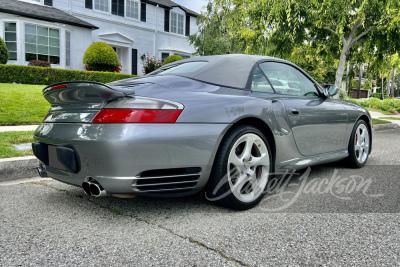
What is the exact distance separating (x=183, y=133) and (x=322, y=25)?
11.4 metres

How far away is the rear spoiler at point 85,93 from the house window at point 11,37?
15.5 meters

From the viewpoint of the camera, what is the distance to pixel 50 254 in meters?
2.12

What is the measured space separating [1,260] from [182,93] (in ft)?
5.34

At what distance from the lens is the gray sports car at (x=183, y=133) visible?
2.44 meters

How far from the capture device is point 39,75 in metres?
13.7

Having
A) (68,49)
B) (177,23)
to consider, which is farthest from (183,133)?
(177,23)

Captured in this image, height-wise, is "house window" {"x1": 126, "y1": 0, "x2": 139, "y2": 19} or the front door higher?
"house window" {"x1": 126, "y1": 0, "x2": 139, "y2": 19}

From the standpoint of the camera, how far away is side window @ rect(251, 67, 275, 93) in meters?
3.30

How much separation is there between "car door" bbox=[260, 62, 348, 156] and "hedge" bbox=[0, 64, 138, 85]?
39.2 ft

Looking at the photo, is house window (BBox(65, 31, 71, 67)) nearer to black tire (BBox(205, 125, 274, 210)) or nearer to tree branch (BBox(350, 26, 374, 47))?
tree branch (BBox(350, 26, 374, 47))

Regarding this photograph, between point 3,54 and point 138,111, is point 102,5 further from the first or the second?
point 138,111

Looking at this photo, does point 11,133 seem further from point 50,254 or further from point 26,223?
point 50,254

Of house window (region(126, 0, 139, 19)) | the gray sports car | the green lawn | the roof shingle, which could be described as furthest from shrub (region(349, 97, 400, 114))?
the gray sports car

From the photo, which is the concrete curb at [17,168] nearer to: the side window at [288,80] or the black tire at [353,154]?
the side window at [288,80]
